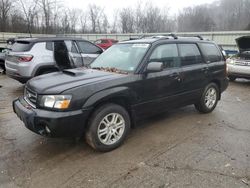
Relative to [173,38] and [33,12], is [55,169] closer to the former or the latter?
[173,38]

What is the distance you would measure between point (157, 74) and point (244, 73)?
21.3ft

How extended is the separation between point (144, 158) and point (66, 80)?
1.65 metres

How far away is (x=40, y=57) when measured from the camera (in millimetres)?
7641

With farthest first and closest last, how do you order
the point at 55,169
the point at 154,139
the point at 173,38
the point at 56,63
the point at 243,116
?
the point at 56,63
the point at 243,116
the point at 173,38
the point at 154,139
the point at 55,169

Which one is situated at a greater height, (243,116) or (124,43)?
(124,43)

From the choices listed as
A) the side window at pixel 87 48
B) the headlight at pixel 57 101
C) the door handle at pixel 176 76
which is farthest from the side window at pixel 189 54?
the side window at pixel 87 48

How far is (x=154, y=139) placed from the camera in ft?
14.2

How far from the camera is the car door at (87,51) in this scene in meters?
8.57

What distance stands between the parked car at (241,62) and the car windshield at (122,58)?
642 centimetres

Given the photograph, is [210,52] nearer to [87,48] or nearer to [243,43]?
[87,48]

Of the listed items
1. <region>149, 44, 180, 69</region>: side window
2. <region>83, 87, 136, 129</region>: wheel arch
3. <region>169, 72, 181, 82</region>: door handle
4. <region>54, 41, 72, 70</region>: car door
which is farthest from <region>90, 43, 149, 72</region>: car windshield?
<region>54, 41, 72, 70</region>: car door

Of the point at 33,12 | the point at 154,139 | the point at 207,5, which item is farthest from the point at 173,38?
the point at 207,5

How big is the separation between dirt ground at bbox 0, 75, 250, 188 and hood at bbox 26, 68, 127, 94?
1.00m

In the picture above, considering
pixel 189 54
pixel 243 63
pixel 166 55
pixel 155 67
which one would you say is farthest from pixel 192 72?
pixel 243 63
